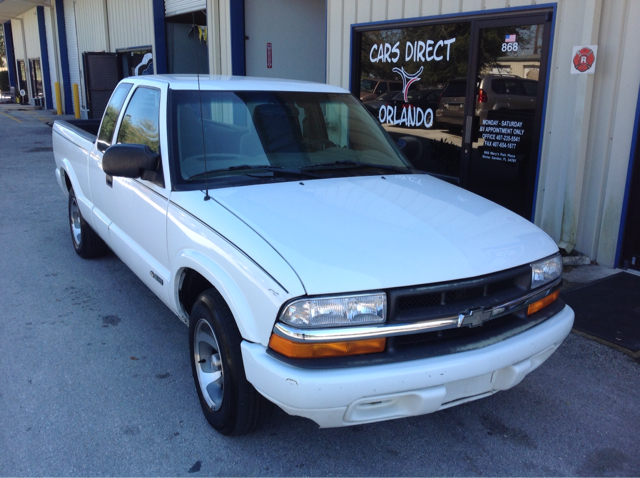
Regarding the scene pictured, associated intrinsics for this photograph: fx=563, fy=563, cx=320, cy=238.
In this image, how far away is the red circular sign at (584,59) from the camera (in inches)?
208

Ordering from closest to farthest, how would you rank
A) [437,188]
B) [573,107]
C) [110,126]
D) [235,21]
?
1. [437,188]
2. [110,126]
3. [573,107]
4. [235,21]

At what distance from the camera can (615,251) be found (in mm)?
5594

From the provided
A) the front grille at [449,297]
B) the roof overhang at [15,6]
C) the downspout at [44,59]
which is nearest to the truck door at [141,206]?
the front grille at [449,297]

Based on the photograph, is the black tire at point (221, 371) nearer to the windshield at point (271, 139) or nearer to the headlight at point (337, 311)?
the headlight at point (337, 311)

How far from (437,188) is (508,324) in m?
1.16

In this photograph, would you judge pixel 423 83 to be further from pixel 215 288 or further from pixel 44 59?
pixel 44 59

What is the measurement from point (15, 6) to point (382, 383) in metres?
30.2

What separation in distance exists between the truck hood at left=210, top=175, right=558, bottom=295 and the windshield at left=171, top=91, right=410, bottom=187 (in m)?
0.25

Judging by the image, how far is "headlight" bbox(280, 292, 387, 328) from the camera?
2.38m

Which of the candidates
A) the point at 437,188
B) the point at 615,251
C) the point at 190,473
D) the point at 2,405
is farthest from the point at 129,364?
the point at 615,251

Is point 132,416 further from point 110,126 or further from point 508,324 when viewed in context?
point 110,126

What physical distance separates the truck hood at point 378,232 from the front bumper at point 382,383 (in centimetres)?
35

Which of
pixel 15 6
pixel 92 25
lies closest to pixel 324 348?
pixel 92 25

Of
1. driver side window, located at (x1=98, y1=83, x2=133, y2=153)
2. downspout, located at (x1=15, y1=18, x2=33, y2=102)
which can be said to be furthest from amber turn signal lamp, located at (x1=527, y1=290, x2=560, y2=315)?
downspout, located at (x1=15, y1=18, x2=33, y2=102)
